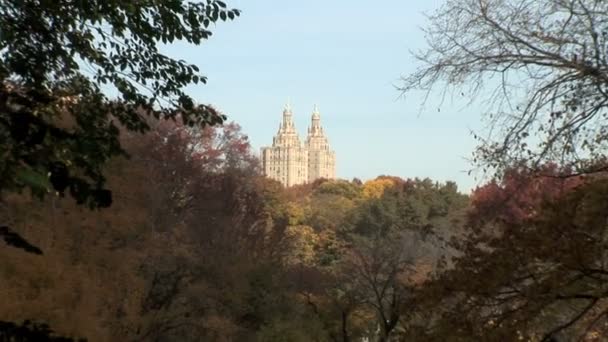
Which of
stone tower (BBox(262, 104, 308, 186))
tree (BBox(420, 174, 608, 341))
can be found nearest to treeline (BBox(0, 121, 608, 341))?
tree (BBox(420, 174, 608, 341))

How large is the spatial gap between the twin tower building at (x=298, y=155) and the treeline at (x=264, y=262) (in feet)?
167

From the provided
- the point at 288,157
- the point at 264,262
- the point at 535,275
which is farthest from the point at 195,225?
the point at 288,157

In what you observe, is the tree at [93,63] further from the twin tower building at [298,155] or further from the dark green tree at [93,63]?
the twin tower building at [298,155]

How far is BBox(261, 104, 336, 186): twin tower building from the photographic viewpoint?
100625 millimetres

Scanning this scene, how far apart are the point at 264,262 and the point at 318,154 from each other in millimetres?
76313

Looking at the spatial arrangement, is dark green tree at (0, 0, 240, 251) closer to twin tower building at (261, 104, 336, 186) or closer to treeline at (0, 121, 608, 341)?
treeline at (0, 121, 608, 341)

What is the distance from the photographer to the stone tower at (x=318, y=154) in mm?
103812

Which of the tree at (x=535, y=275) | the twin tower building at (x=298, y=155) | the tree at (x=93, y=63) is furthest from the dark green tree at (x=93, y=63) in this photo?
the twin tower building at (x=298, y=155)

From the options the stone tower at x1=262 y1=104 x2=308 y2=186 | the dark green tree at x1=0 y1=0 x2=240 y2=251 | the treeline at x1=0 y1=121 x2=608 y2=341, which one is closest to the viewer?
the dark green tree at x1=0 y1=0 x2=240 y2=251

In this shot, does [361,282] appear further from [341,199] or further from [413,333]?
[341,199]

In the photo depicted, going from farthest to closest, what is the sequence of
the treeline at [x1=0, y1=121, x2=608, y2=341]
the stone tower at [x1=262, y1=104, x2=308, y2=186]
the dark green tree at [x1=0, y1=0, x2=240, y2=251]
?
the stone tower at [x1=262, y1=104, x2=308, y2=186] → the treeline at [x1=0, y1=121, x2=608, y2=341] → the dark green tree at [x1=0, y1=0, x2=240, y2=251]

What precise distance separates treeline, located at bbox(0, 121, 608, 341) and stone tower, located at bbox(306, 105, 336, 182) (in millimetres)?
54029

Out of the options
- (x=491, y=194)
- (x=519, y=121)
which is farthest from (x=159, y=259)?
(x=519, y=121)

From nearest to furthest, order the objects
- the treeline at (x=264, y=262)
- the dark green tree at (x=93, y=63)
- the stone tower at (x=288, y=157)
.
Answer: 1. the dark green tree at (x=93, y=63)
2. the treeline at (x=264, y=262)
3. the stone tower at (x=288, y=157)
